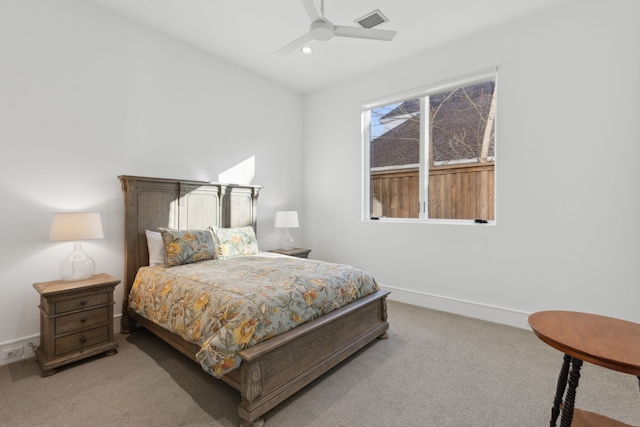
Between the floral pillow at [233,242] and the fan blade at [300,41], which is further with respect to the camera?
the floral pillow at [233,242]

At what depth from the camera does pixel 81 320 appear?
7.66 feet

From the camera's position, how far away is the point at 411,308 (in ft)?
12.1

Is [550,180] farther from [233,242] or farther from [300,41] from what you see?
[233,242]

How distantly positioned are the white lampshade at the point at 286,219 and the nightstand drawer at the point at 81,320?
228 cm

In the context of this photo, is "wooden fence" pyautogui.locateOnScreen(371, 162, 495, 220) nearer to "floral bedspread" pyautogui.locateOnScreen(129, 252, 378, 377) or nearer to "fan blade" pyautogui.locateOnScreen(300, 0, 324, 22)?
"floral bedspread" pyautogui.locateOnScreen(129, 252, 378, 377)

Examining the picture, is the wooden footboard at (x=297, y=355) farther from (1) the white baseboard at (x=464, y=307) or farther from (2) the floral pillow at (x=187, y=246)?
(2) the floral pillow at (x=187, y=246)

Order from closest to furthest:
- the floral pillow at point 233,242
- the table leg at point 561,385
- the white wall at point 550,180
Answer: the table leg at point 561,385 → the white wall at point 550,180 → the floral pillow at point 233,242

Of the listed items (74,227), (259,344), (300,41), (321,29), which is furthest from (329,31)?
(74,227)

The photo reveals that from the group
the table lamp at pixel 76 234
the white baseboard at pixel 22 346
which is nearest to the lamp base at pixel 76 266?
the table lamp at pixel 76 234

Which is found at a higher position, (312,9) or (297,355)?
(312,9)

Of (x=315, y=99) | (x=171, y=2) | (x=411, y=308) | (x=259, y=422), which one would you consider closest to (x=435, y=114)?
(x=315, y=99)

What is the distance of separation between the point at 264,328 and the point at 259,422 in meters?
0.49

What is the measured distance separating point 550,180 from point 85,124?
4396mm

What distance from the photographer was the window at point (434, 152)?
3414 millimetres
